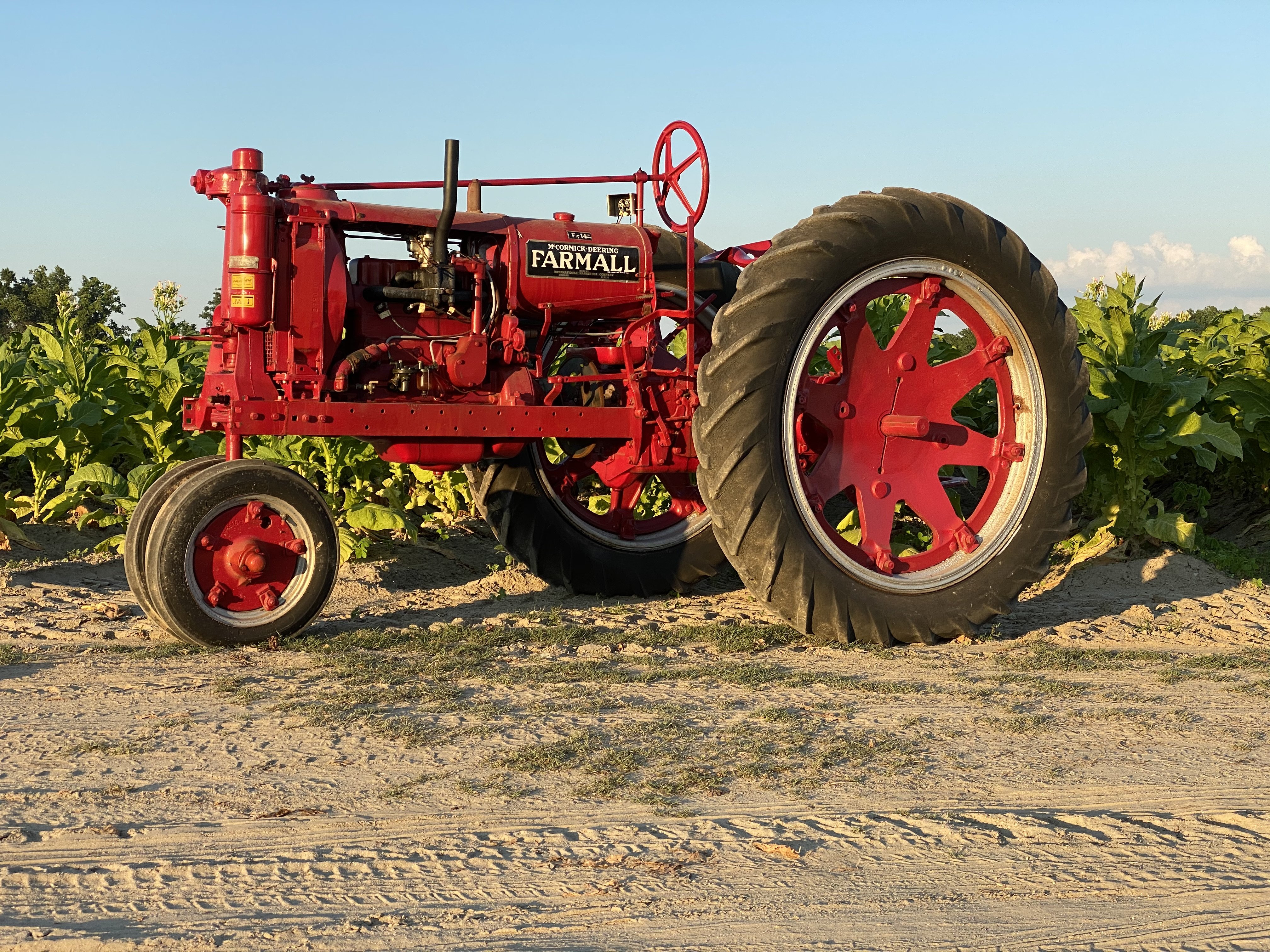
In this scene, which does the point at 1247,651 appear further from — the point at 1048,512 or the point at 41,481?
the point at 41,481

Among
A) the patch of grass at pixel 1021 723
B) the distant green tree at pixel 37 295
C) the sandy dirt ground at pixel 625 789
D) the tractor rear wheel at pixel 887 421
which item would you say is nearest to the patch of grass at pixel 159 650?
the sandy dirt ground at pixel 625 789

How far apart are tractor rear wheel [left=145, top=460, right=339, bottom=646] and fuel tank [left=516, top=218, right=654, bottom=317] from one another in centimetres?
153

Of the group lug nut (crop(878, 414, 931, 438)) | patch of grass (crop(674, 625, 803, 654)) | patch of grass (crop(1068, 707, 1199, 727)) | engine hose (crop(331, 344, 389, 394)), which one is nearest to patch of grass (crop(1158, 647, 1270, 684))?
patch of grass (crop(1068, 707, 1199, 727))

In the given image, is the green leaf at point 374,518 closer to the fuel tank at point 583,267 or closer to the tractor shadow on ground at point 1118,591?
the fuel tank at point 583,267

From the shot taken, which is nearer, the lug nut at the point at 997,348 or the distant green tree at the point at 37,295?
the lug nut at the point at 997,348

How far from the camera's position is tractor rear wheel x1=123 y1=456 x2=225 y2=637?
515 centimetres

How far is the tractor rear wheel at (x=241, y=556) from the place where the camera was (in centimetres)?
501

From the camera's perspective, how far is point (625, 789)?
3.53 m

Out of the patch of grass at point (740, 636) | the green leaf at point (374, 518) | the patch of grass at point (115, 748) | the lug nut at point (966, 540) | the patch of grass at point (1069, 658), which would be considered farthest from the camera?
the green leaf at point (374, 518)

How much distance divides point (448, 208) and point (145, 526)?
179cm

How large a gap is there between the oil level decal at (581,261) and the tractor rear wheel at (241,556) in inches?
61.7

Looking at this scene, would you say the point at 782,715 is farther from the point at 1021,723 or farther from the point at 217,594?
the point at 217,594

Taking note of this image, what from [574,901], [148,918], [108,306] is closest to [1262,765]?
[574,901]

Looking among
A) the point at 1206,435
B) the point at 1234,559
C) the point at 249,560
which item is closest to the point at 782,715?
the point at 249,560
